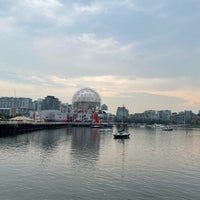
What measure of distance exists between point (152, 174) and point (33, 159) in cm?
1921

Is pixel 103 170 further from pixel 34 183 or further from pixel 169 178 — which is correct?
pixel 34 183

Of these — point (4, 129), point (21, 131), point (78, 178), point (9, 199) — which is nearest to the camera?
point (9, 199)

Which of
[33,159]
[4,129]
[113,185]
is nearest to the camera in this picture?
[113,185]

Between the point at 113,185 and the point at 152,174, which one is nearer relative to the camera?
the point at 113,185

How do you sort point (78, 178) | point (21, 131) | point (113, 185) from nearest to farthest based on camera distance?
point (113, 185)
point (78, 178)
point (21, 131)

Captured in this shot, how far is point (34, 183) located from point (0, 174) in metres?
5.84

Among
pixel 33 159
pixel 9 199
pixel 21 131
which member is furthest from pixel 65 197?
pixel 21 131

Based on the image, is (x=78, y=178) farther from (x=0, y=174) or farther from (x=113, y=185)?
(x=0, y=174)

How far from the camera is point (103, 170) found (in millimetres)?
41281

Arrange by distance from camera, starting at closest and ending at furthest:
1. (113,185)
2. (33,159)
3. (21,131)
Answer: (113,185) → (33,159) → (21,131)

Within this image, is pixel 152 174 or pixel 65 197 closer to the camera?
pixel 65 197

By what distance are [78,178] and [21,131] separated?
8835 cm

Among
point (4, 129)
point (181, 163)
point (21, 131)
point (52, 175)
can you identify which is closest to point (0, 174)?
point (52, 175)

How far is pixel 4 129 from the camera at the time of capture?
322ft
